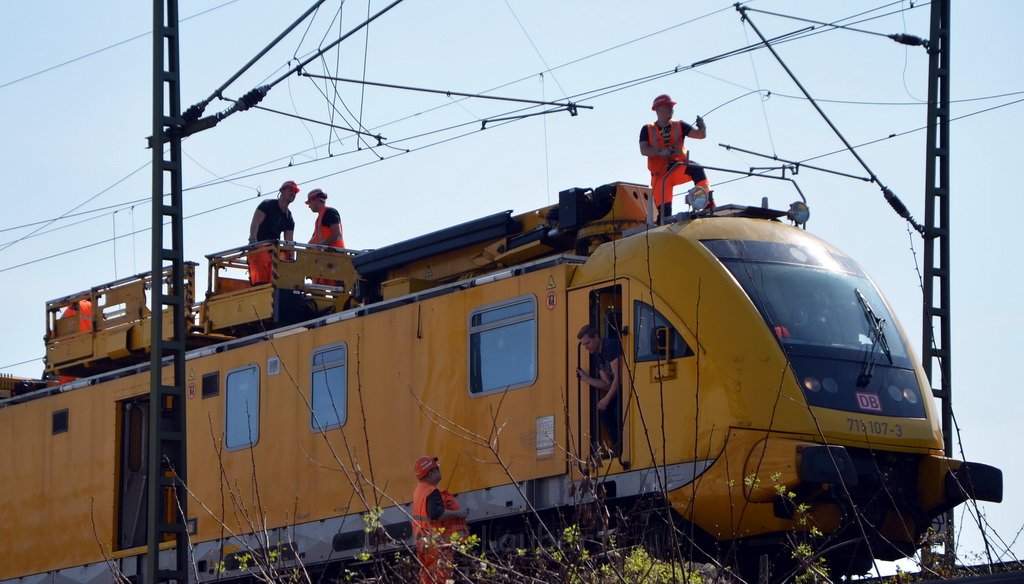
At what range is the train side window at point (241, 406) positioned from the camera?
57.6 ft

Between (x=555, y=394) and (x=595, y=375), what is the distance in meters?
0.48

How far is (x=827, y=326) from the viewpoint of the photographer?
14.1m

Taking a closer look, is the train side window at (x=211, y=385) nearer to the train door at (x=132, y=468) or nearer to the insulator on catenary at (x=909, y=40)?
the train door at (x=132, y=468)

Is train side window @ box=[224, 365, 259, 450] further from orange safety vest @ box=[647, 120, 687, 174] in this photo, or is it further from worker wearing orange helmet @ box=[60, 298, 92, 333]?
orange safety vest @ box=[647, 120, 687, 174]

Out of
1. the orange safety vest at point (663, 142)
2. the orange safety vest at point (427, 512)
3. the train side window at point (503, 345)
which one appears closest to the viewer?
the orange safety vest at point (427, 512)

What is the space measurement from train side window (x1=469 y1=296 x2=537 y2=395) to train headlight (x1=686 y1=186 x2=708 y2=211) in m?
1.70

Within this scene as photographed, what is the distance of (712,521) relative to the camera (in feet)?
44.4

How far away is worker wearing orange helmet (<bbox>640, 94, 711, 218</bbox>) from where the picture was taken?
15875 millimetres

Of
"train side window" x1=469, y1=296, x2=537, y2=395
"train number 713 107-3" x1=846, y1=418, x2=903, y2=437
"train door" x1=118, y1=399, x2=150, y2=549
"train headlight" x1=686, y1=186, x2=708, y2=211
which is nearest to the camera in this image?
"train number 713 107-3" x1=846, y1=418, x2=903, y2=437

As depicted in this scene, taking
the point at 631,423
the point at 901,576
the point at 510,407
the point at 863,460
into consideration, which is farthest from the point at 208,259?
the point at 901,576

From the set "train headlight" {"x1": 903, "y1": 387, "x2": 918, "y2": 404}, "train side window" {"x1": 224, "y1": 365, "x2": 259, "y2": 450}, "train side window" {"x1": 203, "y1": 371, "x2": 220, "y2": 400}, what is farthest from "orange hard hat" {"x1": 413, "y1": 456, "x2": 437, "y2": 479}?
"train side window" {"x1": 203, "y1": 371, "x2": 220, "y2": 400}

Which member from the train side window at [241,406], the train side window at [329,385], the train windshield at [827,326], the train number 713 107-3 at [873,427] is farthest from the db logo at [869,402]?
the train side window at [241,406]

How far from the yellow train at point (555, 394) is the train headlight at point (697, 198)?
22 centimetres

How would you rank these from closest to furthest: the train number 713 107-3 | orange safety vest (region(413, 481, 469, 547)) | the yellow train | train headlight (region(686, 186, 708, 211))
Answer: the yellow train, the train number 713 107-3, orange safety vest (region(413, 481, 469, 547)), train headlight (region(686, 186, 708, 211))
